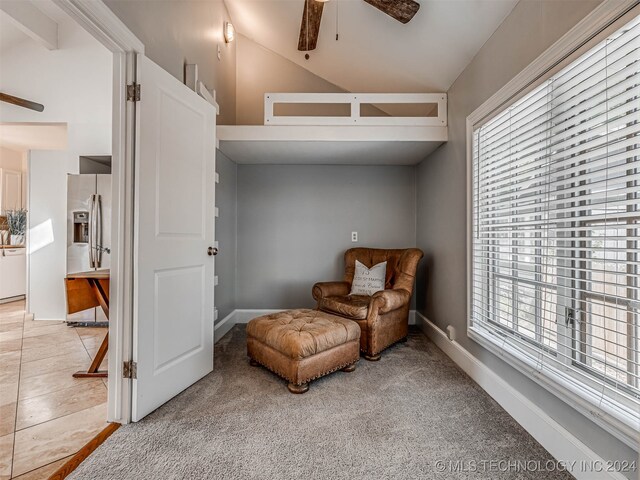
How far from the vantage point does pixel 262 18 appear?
3.29m

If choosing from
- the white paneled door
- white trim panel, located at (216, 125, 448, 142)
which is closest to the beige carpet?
the white paneled door

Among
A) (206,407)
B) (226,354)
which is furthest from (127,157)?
(226,354)

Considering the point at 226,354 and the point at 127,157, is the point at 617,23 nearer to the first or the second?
the point at 127,157

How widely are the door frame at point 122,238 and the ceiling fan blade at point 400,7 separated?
161 centimetres

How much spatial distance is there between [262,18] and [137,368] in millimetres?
3487

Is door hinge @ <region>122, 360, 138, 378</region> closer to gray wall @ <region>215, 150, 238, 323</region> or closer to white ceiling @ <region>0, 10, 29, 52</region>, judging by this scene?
gray wall @ <region>215, 150, 238, 323</region>

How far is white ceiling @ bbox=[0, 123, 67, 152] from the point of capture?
445 cm

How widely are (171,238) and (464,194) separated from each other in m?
2.19

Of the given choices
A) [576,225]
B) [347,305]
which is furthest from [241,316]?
[576,225]

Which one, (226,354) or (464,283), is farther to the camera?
(226,354)

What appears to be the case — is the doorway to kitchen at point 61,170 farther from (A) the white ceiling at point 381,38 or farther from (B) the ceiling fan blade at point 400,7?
(B) the ceiling fan blade at point 400,7

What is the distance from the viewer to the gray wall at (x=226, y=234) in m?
3.22

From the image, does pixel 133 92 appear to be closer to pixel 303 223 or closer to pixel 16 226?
pixel 303 223

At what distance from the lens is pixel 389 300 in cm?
271
